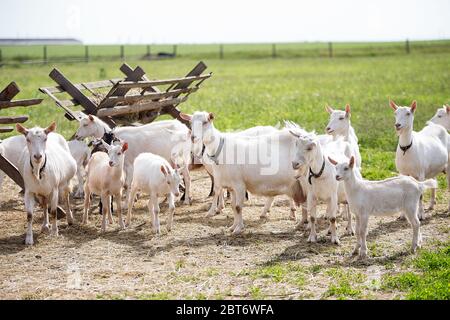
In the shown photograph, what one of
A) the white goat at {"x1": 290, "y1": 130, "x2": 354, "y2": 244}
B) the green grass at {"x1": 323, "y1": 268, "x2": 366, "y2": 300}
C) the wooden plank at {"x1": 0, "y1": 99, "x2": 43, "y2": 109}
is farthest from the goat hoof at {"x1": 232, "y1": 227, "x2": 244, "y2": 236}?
the wooden plank at {"x1": 0, "y1": 99, "x2": 43, "y2": 109}

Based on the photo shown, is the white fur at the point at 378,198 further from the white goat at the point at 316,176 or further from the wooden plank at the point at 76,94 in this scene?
the wooden plank at the point at 76,94

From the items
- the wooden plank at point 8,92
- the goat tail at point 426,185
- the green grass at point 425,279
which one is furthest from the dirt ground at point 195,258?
the wooden plank at point 8,92

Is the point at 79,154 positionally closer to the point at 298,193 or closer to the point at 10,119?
the point at 10,119

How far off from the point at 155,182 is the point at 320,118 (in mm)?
12770

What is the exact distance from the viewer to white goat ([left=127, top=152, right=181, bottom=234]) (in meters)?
11.6

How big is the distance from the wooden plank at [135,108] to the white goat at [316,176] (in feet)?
16.2

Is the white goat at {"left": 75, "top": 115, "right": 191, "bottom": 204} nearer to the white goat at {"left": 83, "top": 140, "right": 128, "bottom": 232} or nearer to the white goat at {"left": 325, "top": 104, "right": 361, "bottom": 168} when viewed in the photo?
the white goat at {"left": 83, "top": 140, "right": 128, "bottom": 232}

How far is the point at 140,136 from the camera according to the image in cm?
1405

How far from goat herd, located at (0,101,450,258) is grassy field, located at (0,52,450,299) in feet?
1.71

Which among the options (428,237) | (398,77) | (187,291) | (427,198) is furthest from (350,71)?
(187,291)

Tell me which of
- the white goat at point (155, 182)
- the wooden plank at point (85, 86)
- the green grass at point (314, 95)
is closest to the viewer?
the white goat at point (155, 182)

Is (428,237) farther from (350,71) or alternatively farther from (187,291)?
(350,71)

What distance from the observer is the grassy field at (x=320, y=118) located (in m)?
8.90
